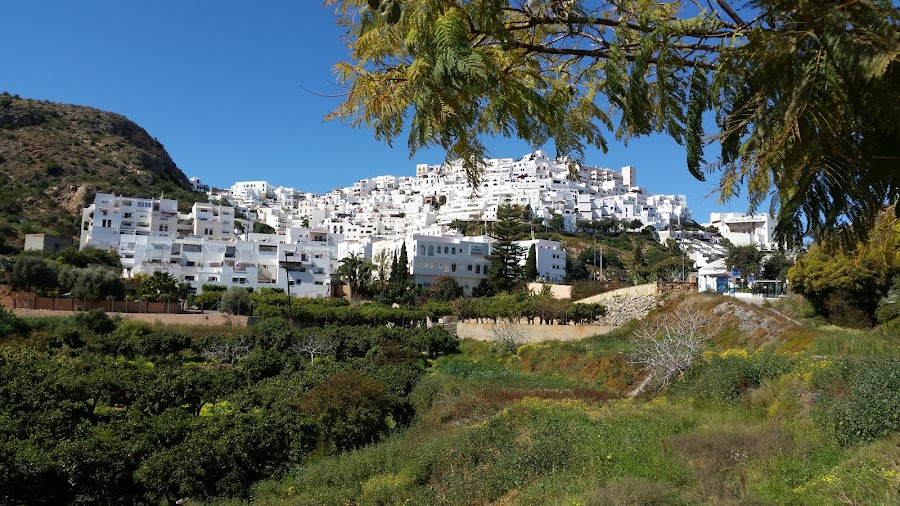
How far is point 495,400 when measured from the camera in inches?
738

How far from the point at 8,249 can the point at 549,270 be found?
49497 millimetres

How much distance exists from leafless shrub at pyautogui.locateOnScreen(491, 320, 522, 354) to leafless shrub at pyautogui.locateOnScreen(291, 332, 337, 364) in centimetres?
921

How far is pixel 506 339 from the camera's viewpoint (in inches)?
1441

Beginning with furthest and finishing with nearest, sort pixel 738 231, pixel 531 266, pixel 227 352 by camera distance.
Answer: pixel 738 231
pixel 531 266
pixel 227 352

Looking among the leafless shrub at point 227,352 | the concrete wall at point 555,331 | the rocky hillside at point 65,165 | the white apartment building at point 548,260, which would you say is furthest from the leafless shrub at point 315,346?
the rocky hillside at point 65,165

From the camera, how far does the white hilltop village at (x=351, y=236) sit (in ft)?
189

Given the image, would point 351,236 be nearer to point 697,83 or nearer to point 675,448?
point 675,448

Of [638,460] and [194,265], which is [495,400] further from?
[194,265]

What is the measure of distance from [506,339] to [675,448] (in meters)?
27.6

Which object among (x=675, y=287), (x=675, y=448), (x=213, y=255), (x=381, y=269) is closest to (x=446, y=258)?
(x=381, y=269)

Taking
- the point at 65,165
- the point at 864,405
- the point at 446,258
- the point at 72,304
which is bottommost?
the point at 864,405

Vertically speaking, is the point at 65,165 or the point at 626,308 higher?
the point at 65,165

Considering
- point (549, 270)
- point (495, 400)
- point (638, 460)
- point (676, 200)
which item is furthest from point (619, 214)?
point (638, 460)

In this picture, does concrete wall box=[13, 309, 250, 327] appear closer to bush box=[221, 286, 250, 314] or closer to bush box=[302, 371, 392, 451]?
bush box=[221, 286, 250, 314]
